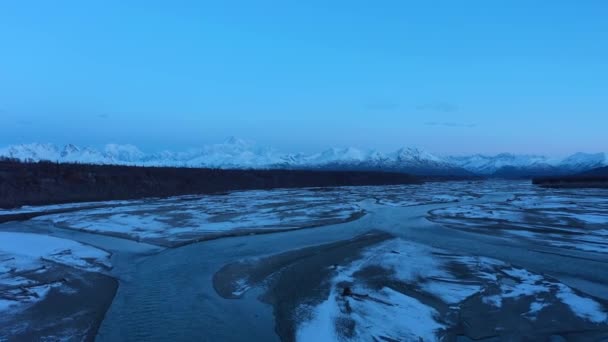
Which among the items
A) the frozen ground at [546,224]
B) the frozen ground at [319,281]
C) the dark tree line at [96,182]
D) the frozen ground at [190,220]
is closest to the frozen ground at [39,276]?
the frozen ground at [319,281]

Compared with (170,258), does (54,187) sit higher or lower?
higher

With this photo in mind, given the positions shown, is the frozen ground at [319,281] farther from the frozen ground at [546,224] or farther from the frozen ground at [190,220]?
the frozen ground at [190,220]

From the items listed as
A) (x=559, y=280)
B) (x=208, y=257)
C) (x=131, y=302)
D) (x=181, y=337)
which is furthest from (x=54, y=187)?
(x=559, y=280)

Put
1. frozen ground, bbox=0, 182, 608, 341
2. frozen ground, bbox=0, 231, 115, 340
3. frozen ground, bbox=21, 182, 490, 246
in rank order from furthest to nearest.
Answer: frozen ground, bbox=21, 182, 490, 246 → frozen ground, bbox=0, 182, 608, 341 → frozen ground, bbox=0, 231, 115, 340

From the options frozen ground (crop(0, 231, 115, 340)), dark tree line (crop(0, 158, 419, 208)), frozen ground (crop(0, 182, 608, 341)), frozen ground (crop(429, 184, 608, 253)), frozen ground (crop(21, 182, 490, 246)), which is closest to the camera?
frozen ground (crop(0, 231, 115, 340))

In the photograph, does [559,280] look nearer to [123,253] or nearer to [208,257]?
[208,257]

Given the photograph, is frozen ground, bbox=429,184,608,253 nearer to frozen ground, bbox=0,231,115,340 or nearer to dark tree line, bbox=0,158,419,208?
frozen ground, bbox=0,231,115,340

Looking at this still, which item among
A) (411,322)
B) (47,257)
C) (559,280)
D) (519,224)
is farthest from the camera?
(519,224)

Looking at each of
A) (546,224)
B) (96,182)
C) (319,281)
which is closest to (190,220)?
(319,281)

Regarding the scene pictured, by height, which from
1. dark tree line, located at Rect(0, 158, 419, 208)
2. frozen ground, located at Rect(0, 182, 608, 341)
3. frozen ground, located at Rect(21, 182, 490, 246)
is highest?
dark tree line, located at Rect(0, 158, 419, 208)

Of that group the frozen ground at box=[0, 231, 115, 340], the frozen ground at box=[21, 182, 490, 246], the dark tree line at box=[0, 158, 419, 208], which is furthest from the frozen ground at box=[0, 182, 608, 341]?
the dark tree line at box=[0, 158, 419, 208]

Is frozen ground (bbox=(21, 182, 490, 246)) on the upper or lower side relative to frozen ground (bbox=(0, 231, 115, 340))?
upper
